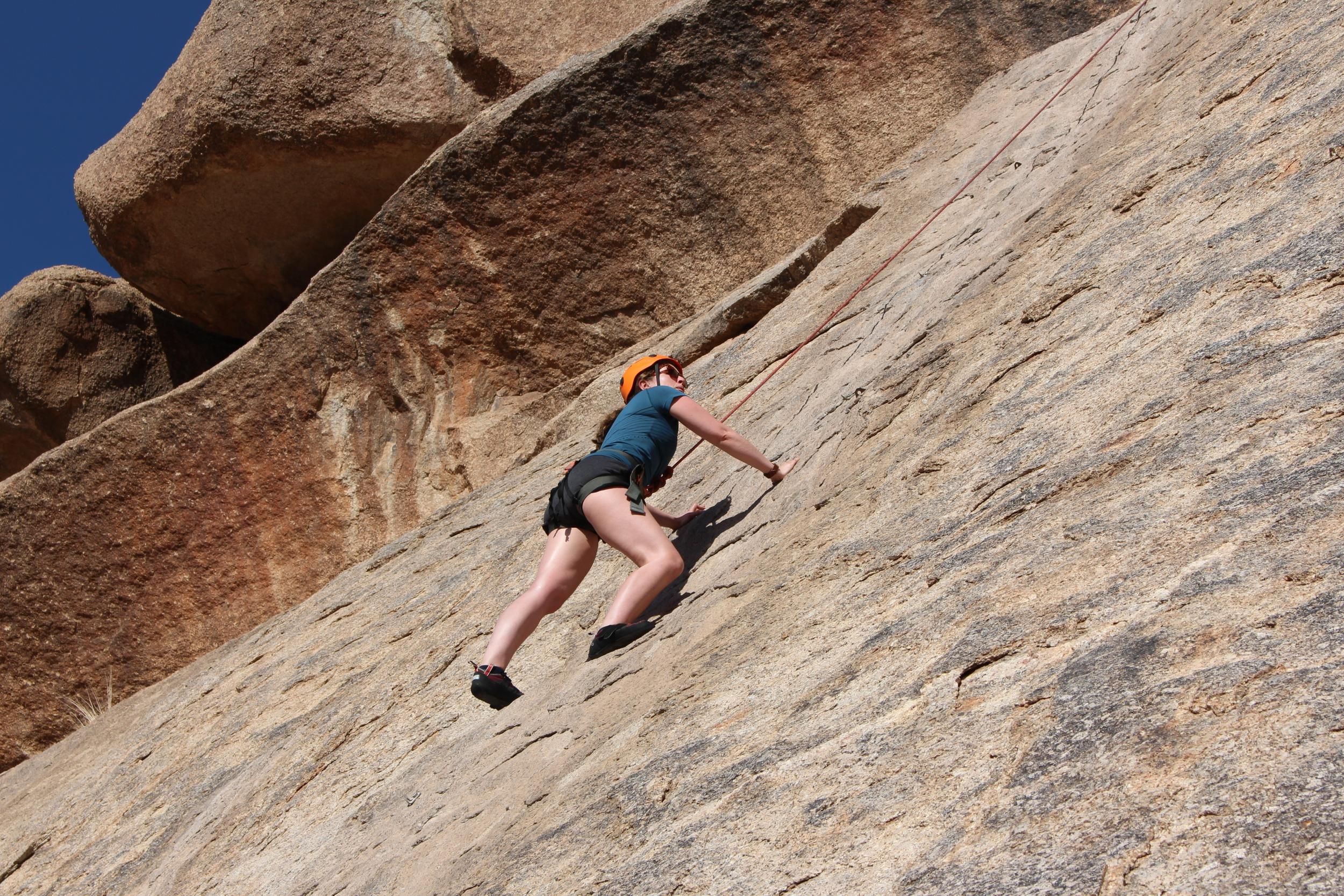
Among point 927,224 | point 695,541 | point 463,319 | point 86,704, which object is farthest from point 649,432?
point 86,704

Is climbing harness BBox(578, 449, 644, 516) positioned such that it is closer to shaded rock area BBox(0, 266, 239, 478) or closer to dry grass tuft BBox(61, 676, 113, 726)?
dry grass tuft BBox(61, 676, 113, 726)

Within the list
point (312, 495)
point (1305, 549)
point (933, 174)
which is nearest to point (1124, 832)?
point (1305, 549)

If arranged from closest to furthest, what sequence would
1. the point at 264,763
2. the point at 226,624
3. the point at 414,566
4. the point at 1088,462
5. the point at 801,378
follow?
the point at 1088,462 < the point at 264,763 < the point at 801,378 < the point at 414,566 < the point at 226,624

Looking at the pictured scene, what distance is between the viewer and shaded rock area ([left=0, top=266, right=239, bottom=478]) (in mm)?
9719

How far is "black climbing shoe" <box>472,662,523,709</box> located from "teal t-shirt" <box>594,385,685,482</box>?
828 mm

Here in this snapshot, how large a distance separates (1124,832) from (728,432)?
257 cm

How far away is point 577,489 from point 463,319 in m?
3.94

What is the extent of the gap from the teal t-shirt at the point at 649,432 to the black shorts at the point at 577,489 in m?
0.06

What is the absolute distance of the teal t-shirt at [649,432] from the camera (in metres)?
4.52

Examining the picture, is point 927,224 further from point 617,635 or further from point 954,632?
point 954,632

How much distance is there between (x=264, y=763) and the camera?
4.97 m

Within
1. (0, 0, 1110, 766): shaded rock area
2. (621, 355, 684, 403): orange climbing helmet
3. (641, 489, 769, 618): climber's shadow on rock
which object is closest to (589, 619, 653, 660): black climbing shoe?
(641, 489, 769, 618): climber's shadow on rock

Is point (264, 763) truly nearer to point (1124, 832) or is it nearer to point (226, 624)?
point (226, 624)

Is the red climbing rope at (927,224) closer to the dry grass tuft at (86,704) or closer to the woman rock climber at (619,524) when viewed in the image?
the woman rock climber at (619,524)
